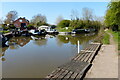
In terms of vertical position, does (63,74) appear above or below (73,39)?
below

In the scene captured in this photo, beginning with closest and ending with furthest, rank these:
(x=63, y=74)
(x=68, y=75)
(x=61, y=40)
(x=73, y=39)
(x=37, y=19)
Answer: (x=68, y=75), (x=63, y=74), (x=61, y=40), (x=73, y=39), (x=37, y=19)

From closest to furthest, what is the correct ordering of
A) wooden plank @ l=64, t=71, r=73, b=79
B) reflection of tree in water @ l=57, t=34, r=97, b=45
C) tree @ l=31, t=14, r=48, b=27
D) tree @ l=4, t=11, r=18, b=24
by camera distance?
wooden plank @ l=64, t=71, r=73, b=79
reflection of tree in water @ l=57, t=34, r=97, b=45
tree @ l=4, t=11, r=18, b=24
tree @ l=31, t=14, r=48, b=27

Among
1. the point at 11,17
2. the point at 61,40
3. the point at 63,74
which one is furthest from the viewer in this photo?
the point at 11,17

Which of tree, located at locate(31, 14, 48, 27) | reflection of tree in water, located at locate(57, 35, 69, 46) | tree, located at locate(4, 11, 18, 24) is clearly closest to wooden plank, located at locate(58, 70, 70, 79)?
reflection of tree in water, located at locate(57, 35, 69, 46)

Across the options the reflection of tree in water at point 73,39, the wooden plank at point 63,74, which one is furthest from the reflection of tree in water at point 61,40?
the wooden plank at point 63,74

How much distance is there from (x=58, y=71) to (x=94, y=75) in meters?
1.54

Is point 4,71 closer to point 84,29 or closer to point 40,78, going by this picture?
point 40,78

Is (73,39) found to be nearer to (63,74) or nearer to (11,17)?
(63,74)

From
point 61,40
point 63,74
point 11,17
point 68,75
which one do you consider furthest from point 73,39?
point 11,17

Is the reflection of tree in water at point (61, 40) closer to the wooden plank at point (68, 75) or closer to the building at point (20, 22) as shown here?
the wooden plank at point (68, 75)

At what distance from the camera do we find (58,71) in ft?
20.4

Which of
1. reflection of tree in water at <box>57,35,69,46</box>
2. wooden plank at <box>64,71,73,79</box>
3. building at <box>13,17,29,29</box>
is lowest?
wooden plank at <box>64,71,73,79</box>

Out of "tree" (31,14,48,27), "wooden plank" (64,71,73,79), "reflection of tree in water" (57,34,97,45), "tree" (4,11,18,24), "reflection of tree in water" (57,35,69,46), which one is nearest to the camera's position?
"wooden plank" (64,71,73,79)

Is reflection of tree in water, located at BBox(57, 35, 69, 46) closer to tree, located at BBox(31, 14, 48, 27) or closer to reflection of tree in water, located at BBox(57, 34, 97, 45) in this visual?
reflection of tree in water, located at BBox(57, 34, 97, 45)
